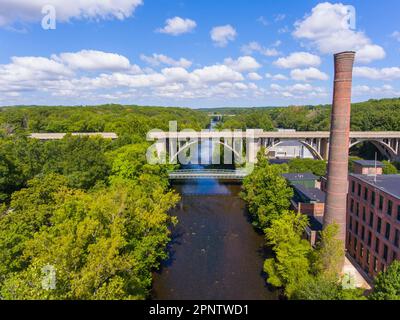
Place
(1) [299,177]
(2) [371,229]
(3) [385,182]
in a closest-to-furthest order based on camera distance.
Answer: (2) [371,229], (3) [385,182], (1) [299,177]

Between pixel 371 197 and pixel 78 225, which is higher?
pixel 78 225

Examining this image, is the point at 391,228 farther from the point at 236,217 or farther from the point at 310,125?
the point at 310,125

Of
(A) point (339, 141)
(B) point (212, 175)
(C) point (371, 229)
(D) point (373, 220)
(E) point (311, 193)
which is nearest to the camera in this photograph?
(A) point (339, 141)

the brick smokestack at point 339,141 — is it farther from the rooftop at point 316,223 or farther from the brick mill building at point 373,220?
the rooftop at point 316,223

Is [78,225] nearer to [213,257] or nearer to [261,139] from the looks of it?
[213,257]

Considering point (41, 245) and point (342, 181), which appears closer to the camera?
point (41, 245)

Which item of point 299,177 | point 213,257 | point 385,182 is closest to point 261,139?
point 299,177

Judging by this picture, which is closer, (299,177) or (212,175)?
(299,177)
